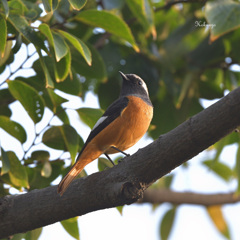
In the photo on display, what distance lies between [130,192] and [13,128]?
1308mm

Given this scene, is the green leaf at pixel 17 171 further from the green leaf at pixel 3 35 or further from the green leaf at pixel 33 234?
the green leaf at pixel 3 35

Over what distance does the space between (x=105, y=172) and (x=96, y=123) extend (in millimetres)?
679

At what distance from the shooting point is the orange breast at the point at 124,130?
433 cm

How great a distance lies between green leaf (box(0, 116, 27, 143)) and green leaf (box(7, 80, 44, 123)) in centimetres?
15

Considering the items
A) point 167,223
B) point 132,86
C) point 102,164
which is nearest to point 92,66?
point 102,164

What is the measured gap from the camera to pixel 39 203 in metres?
3.37

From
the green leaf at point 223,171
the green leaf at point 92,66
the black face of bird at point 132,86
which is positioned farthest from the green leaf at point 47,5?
the green leaf at point 223,171

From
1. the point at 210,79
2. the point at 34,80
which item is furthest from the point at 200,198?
the point at 34,80

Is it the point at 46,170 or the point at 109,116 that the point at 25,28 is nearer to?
the point at 46,170

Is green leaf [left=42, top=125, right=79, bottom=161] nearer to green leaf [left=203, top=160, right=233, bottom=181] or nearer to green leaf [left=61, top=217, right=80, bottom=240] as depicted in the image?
green leaf [left=61, top=217, right=80, bottom=240]

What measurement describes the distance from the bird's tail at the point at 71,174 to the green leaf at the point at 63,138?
0.15 metres

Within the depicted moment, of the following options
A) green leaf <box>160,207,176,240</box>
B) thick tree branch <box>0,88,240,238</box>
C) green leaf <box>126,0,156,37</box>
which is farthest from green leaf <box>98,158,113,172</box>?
green leaf <box>160,207,176,240</box>

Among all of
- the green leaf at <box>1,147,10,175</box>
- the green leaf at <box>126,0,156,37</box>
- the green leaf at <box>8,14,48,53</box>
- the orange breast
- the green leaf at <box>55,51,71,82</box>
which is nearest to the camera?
the green leaf at <box>8,14,48,53</box>

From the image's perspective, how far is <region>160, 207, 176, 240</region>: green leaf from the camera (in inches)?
272
